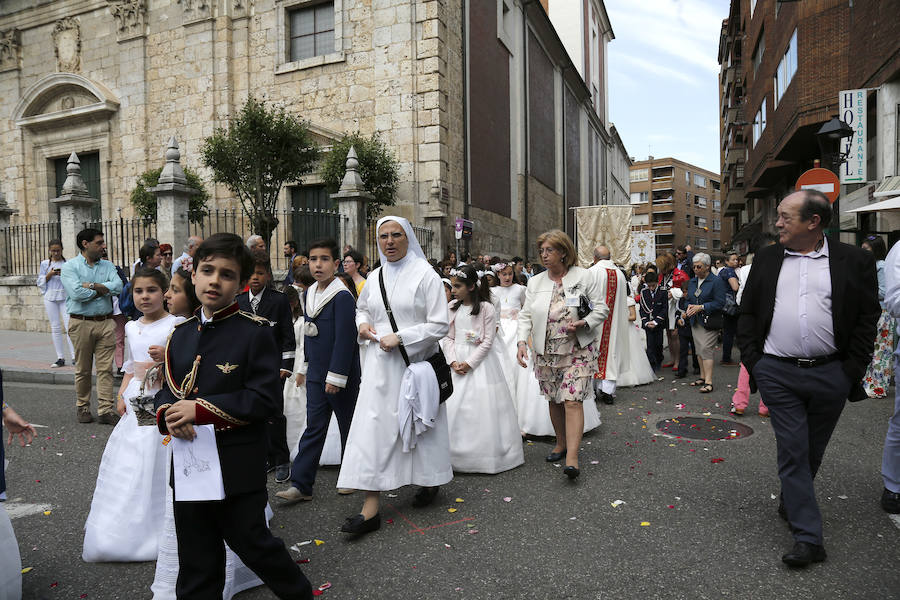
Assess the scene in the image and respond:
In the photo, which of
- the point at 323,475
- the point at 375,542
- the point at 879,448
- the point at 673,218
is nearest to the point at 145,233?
the point at 323,475

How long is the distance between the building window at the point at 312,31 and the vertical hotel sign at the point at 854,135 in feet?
44.7

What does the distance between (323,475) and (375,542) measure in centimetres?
147

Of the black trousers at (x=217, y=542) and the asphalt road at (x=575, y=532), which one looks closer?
the black trousers at (x=217, y=542)

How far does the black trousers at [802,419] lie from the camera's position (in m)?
3.49

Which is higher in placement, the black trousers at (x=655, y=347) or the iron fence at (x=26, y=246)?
the iron fence at (x=26, y=246)

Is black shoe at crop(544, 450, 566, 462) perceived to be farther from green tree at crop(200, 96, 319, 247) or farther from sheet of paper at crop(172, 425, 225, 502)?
green tree at crop(200, 96, 319, 247)

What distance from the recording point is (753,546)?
3633mm

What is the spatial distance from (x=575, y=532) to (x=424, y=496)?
111 centimetres

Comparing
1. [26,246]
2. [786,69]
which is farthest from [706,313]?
[26,246]

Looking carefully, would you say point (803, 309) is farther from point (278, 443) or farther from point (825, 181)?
point (825, 181)

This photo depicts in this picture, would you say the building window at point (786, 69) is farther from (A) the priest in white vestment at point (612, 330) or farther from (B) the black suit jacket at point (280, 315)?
(B) the black suit jacket at point (280, 315)

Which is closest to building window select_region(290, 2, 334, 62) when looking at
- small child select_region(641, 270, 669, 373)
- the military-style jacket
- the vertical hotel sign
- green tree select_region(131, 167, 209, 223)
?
green tree select_region(131, 167, 209, 223)

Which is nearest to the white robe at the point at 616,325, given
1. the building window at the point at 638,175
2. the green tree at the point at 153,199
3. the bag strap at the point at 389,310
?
the bag strap at the point at 389,310

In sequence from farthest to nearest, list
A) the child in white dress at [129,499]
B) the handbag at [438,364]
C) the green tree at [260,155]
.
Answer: the green tree at [260,155] → the handbag at [438,364] → the child in white dress at [129,499]
